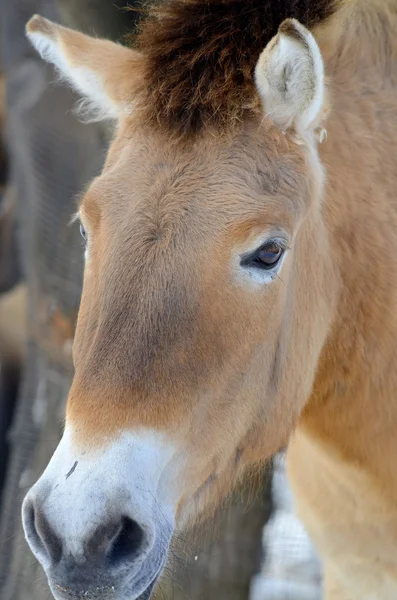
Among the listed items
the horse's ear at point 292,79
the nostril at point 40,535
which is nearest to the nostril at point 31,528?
the nostril at point 40,535

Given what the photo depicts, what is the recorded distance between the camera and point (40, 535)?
197 cm

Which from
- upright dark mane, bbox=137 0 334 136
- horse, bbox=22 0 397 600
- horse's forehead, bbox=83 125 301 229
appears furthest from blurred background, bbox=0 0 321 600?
horse's forehead, bbox=83 125 301 229

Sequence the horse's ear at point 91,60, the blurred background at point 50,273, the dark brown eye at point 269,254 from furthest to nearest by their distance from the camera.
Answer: the blurred background at point 50,273, the horse's ear at point 91,60, the dark brown eye at point 269,254

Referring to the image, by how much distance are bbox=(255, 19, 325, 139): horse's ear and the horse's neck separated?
23 centimetres

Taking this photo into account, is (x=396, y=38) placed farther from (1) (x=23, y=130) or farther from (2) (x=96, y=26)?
(1) (x=23, y=130)

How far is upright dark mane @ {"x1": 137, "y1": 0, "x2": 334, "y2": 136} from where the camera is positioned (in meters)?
2.44

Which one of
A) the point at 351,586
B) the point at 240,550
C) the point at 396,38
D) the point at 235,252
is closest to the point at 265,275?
the point at 235,252

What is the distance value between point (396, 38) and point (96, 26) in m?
1.96

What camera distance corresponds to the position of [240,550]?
4.66 metres

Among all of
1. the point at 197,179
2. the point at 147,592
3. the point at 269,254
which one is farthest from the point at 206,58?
the point at 147,592

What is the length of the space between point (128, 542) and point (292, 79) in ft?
4.76

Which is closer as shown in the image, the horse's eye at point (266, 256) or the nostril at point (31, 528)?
the nostril at point (31, 528)

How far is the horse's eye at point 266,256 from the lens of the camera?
7.51ft

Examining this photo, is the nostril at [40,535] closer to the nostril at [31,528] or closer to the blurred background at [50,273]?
the nostril at [31,528]
